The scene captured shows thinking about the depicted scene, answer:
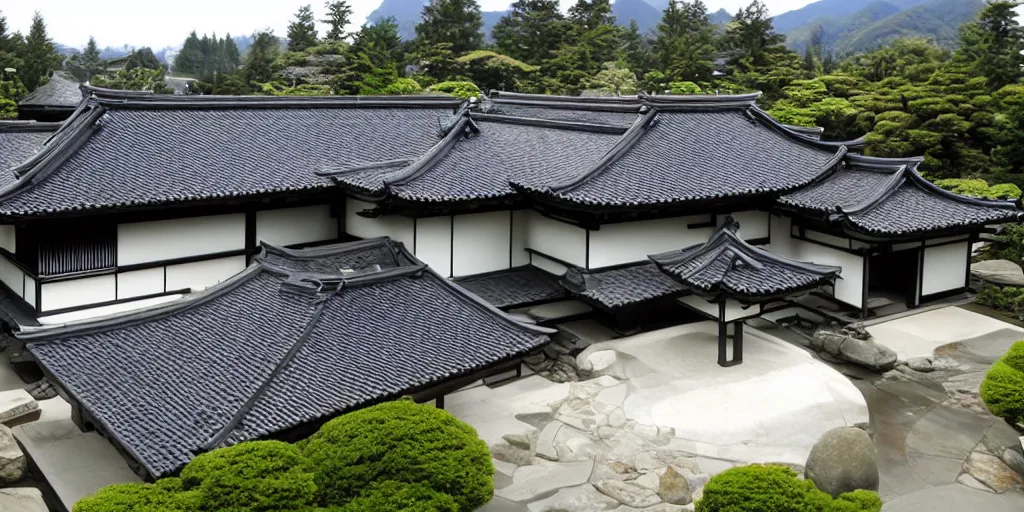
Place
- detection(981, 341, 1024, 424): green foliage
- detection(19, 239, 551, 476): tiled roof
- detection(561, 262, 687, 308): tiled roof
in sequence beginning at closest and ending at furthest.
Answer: detection(19, 239, 551, 476): tiled roof → detection(981, 341, 1024, 424): green foliage → detection(561, 262, 687, 308): tiled roof

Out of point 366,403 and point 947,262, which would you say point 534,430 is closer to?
point 366,403

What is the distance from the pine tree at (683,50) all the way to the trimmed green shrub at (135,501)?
53063mm

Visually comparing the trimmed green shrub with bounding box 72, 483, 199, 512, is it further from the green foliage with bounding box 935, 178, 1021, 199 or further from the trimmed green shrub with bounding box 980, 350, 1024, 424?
the green foliage with bounding box 935, 178, 1021, 199

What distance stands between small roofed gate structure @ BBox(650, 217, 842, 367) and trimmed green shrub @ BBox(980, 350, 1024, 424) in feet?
12.4

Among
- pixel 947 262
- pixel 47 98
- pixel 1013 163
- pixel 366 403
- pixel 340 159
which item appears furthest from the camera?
pixel 47 98

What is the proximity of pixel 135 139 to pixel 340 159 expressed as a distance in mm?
4505

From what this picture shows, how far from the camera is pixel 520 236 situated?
1944cm

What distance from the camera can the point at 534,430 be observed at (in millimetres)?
14305

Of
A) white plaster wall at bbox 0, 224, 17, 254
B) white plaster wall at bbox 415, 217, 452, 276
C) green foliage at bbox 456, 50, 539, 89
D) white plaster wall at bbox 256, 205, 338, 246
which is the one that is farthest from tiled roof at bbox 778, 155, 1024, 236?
green foliage at bbox 456, 50, 539, 89

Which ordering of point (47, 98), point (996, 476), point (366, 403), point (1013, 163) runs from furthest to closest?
point (47, 98)
point (1013, 163)
point (996, 476)
point (366, 403)

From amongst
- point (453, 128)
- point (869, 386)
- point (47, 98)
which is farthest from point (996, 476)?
point (47, 98)

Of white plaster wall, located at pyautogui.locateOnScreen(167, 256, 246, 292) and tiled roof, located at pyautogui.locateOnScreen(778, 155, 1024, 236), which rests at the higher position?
tiled roof, located at pyautogui.locateOnScreen(778, 155, 1024, 236)

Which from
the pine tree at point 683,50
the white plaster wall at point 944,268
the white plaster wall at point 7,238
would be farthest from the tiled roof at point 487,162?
the pine tree at point 683,50

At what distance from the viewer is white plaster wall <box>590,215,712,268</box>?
17902 millimetres
